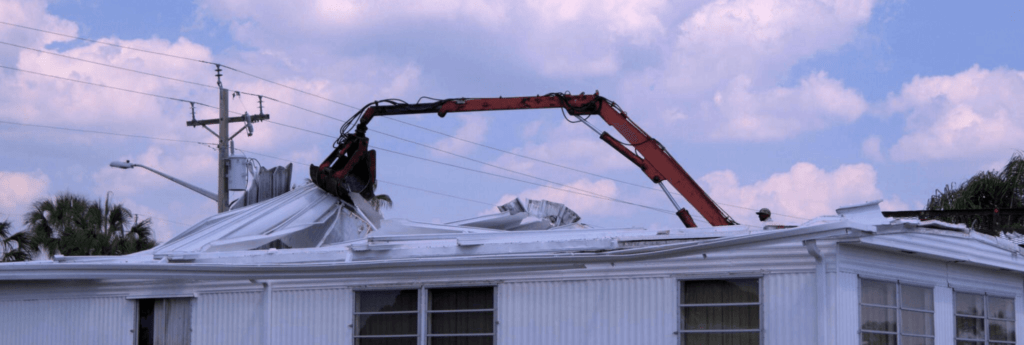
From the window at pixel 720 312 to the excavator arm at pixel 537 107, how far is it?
4.95 meters

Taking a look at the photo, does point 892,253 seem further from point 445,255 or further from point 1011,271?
point 445,255

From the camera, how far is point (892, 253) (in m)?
13.3

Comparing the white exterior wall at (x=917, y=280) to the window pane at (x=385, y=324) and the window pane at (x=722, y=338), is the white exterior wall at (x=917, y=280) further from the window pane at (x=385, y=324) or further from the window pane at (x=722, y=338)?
the window pane at (x=385, y=324)

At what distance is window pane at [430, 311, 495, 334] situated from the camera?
46.9ft

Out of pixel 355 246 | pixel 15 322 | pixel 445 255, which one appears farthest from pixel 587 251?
pixel 15 322

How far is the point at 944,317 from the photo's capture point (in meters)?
14.1

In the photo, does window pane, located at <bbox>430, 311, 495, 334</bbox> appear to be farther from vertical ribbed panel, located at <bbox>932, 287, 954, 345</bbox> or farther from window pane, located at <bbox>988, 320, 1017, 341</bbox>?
window pane, located at <bbox>988, 320, 1017, 341</bbox>

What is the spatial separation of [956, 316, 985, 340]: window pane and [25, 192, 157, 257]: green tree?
95.3 feet

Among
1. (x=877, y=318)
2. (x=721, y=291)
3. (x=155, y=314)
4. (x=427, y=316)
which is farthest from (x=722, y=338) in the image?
(x=155, y=314)

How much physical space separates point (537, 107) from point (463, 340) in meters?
6.69

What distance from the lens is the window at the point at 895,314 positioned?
12.9 meters

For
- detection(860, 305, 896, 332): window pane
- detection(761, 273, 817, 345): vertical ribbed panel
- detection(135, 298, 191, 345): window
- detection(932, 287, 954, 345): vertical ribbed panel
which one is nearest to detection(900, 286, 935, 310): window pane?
detection(932, 287, 954, 345): vertical ribbed panel

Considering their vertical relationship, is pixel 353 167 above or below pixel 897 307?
above

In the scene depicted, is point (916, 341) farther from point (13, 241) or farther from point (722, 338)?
point (13, 241)
